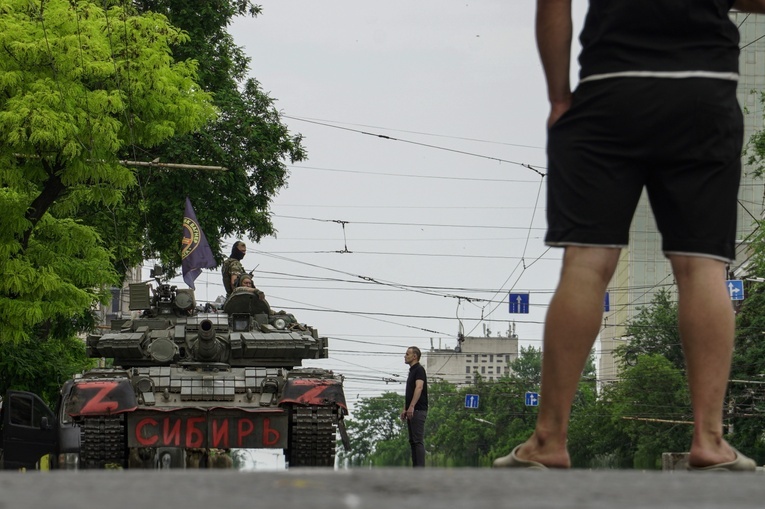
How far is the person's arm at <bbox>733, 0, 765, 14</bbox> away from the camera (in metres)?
5.63

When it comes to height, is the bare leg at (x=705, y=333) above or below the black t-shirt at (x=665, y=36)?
below

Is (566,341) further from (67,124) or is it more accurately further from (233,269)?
(67,124)

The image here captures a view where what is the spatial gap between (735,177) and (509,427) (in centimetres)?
12309

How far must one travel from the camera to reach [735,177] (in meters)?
5.50

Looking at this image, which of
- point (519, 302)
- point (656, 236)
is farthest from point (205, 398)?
point (656, 236)

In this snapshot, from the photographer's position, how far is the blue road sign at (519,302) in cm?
6688

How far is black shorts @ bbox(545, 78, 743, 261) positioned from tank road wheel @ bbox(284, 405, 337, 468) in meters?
11.7

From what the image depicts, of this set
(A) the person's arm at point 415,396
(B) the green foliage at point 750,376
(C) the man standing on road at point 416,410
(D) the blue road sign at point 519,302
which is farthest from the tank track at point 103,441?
(D) the blue road sign at point 519,302

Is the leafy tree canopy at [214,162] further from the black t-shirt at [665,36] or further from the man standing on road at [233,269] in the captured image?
the black t-shirt at [665,36]

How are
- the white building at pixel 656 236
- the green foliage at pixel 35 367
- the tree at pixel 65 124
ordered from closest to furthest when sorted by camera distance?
the tree at pixel 65 124
the green foliage at pixel 35 367
the white building at pixel 656 236

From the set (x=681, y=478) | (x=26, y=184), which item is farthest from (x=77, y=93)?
(x=681, y=478)

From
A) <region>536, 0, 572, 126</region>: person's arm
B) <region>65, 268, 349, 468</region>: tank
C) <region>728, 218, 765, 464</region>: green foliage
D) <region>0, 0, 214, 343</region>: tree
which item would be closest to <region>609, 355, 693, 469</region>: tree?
<region>728, 218, 765, 464</region>: green foliage

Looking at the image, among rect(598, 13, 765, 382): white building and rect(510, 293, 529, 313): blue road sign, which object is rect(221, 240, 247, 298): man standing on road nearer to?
rect(510, 293, 529, 313): blue road sign

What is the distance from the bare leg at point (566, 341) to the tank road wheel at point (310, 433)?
1167 cm
